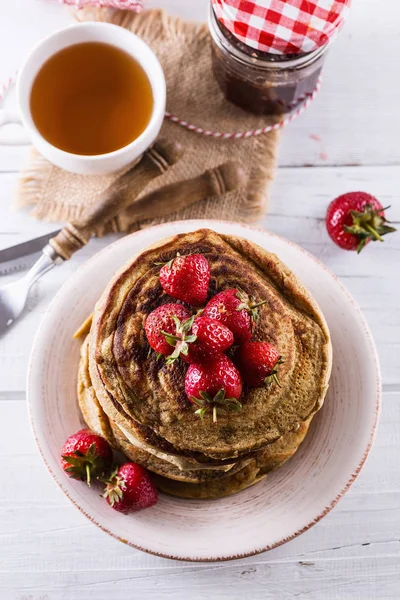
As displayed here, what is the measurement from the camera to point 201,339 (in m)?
1.44

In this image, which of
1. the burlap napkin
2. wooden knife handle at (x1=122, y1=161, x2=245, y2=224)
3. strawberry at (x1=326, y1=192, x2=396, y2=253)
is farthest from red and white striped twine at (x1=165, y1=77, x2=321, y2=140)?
strawberry at (x1=326, y1=192, x2=396, y2=253)

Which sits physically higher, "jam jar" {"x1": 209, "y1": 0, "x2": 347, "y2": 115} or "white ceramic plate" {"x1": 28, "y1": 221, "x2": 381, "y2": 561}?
"jam jar" {"x1": 209, "y1": 0, "x2": 347, "y2": 115}

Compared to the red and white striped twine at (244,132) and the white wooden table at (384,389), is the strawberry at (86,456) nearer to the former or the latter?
the white wooden table at (384,389)

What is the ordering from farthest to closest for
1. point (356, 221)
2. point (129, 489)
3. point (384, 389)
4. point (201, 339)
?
point (384, 389) < point (356, 221) < point (129, 489) < point (201, 339)

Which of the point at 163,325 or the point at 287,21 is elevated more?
the point at 287,21

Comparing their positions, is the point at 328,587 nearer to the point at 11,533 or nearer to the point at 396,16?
the point at 11,533

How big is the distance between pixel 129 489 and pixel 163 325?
20.1 inches

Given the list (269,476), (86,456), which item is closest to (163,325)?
(86,456)

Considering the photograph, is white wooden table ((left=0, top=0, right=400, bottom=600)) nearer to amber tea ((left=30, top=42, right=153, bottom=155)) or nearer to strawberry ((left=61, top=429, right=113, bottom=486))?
amber tea ((left=30, top=42, right=153, bottom=155))

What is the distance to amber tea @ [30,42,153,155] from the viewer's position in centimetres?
212

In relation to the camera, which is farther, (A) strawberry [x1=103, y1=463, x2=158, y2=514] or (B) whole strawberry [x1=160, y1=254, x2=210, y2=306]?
(A) strawberry [x1=103, y1=463, x2=158, y2=514]

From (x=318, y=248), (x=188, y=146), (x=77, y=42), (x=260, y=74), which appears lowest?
(x=318, y=248)

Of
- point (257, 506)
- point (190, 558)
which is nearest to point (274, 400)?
point (257, 506)

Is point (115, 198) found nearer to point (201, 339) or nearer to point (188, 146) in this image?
point (188, 146)
